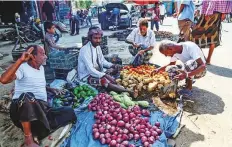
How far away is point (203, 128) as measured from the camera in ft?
11.7

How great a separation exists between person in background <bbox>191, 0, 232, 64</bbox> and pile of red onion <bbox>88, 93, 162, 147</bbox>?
362 centimetres

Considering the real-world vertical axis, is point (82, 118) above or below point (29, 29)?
below

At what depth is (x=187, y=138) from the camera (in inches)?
132

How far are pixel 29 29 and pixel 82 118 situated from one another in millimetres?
10083

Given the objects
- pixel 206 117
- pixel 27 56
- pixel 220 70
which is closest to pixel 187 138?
pixel 206 117

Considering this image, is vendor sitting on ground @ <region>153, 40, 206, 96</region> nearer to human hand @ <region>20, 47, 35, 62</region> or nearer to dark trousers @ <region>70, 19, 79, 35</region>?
human hand @ <region>20, 47, 35, 62</region>

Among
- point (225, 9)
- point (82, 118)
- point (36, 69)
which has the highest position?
point (225, 9)

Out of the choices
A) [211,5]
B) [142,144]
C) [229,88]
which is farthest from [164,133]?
[211,5]

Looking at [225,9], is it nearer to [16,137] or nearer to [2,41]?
[16,137]

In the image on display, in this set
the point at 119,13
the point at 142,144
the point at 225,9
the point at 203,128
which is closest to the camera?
the point at 142,144

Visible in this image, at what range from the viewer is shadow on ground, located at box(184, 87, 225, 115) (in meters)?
4.09

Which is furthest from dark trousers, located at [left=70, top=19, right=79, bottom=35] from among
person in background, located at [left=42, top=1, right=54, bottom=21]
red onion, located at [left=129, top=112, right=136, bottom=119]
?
red onion, located at [left=129, top=112, right=136, bottom=119]

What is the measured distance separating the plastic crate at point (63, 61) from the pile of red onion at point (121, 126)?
156 cm

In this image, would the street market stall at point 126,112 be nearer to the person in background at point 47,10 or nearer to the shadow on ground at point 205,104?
the shadow on ground at point 205,104
